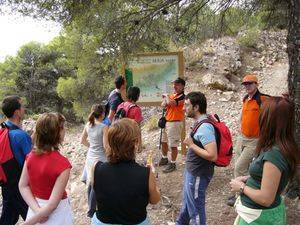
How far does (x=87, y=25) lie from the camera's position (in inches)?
279

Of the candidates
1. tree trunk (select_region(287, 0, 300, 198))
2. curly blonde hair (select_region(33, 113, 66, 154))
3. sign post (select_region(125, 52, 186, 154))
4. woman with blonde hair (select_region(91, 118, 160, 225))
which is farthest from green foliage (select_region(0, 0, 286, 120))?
woman with blonde hair (select_region(91, 118, 160, 225))

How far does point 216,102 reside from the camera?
38.7 ft

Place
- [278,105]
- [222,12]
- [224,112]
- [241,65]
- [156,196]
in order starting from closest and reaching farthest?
1. [278,105]
2. [156,196]
3. [222,12]
4. [224,112]
5. [241,65]

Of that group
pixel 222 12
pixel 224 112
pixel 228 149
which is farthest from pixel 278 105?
pixel 224 112

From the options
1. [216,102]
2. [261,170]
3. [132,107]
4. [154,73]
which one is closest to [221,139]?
[261,170]

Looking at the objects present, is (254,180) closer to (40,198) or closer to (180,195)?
(40,198)

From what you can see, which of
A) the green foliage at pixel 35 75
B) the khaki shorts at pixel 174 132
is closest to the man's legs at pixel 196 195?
the khaki shorts at pixel 174 132

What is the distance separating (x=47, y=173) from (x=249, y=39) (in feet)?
Answer: 47.0

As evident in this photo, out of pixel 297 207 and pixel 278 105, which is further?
pixel 297 207

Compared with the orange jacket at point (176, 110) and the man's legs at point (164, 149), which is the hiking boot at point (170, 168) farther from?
the orange jacket at point (176, 110)

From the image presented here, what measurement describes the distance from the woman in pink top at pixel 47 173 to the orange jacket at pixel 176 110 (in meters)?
3.72

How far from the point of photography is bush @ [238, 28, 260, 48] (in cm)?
1600

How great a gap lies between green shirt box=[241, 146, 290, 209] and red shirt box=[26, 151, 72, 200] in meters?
1.36

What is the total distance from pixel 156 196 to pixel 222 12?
6.04 meters
